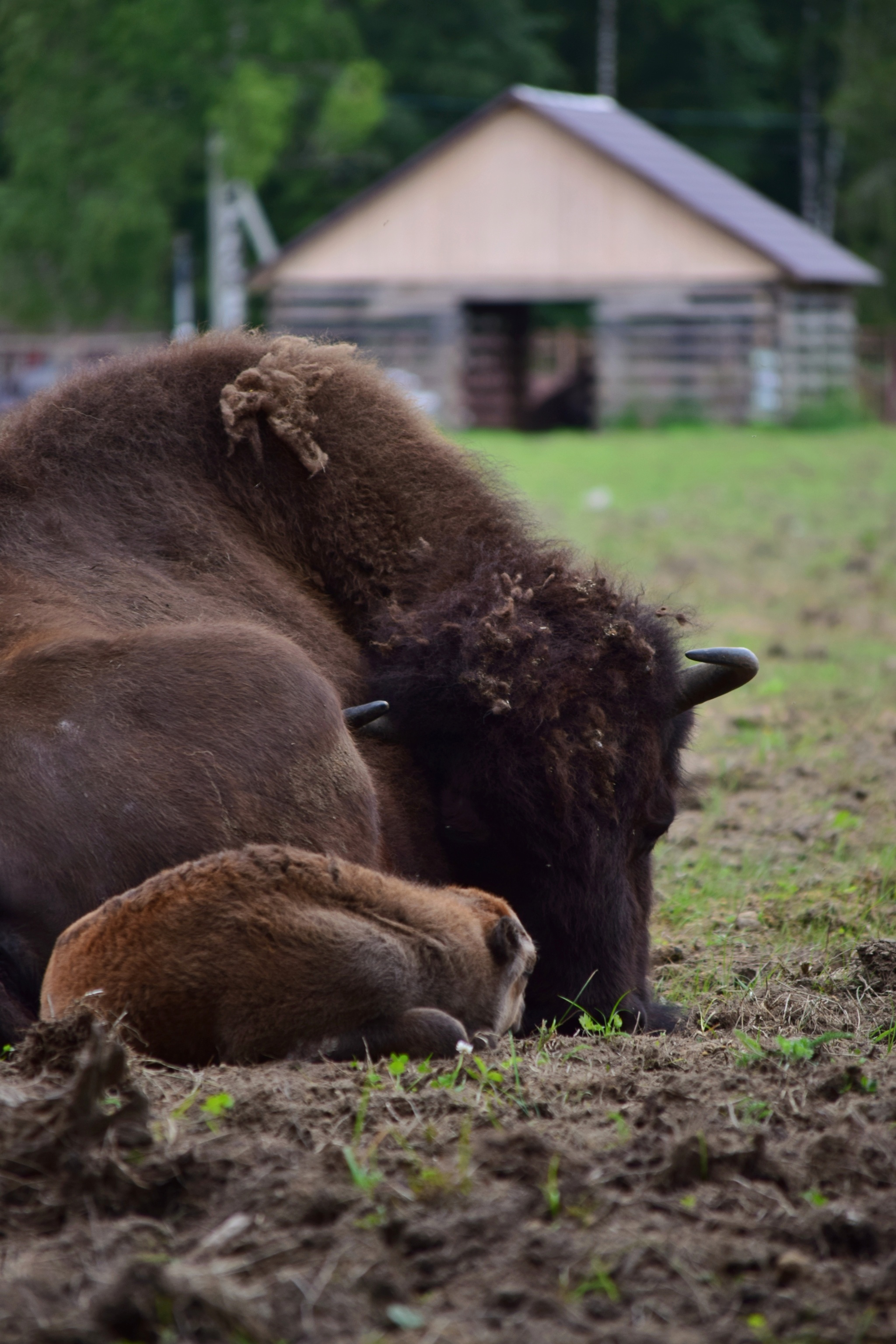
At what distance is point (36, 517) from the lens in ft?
11.7

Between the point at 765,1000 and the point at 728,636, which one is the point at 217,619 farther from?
the point at 728,636

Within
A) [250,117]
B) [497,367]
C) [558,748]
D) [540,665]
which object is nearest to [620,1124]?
[558,748]

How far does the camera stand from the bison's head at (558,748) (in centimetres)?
347

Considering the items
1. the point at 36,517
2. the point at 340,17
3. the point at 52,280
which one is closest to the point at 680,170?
the point at 340,17

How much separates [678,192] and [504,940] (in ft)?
92.4

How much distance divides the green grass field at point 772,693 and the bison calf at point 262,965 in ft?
3.85

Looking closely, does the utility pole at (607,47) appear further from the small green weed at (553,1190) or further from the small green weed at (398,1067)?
the small green weed at (553,1190)

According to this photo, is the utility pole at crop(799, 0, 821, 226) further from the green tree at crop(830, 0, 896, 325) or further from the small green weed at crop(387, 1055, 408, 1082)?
the small green weed at crop(387, 1055, 408, 1082)

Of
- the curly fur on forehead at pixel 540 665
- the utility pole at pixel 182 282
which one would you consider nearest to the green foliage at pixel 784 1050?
the curly fur on forehead at pixel 540 665

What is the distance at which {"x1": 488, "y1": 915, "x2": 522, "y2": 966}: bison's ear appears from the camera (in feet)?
9.84

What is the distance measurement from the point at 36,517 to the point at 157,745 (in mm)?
883

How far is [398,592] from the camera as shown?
390 cm

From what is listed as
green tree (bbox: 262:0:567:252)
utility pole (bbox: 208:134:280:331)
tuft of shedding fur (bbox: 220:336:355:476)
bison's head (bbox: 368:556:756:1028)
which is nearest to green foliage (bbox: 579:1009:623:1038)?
bison's head (bbox: 368:556:756:1028)

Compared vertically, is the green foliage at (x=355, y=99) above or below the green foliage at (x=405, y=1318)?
above
